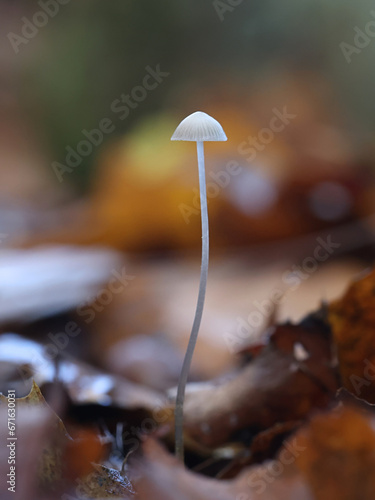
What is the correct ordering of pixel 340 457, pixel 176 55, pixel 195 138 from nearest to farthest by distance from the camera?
pixel 340 457
pixel 195 138
pixel 176 55

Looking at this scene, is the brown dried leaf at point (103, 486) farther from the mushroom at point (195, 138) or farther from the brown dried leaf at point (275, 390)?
the brown dried leaf at point (275, 390)

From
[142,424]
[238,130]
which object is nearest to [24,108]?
[238,130]

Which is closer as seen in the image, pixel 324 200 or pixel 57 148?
pixel 324 200

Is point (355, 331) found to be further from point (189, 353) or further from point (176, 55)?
point (176, 55)

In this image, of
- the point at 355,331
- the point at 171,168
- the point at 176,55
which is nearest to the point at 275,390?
the point at 355,331

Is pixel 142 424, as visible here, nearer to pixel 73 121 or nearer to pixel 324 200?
pixel 324 200

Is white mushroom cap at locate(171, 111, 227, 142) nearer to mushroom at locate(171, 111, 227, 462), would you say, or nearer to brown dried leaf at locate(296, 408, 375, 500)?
mushroom at locate(171, 111, 227, 462)

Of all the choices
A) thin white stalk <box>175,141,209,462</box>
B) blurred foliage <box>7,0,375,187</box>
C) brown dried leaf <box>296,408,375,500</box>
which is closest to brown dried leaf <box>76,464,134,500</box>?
thin white stalk <box>175,141,209,462</box>

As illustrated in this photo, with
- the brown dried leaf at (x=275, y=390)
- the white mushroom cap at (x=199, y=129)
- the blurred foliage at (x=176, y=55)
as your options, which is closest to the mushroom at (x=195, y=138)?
the white mushroom cap at (x=199, y=129)
